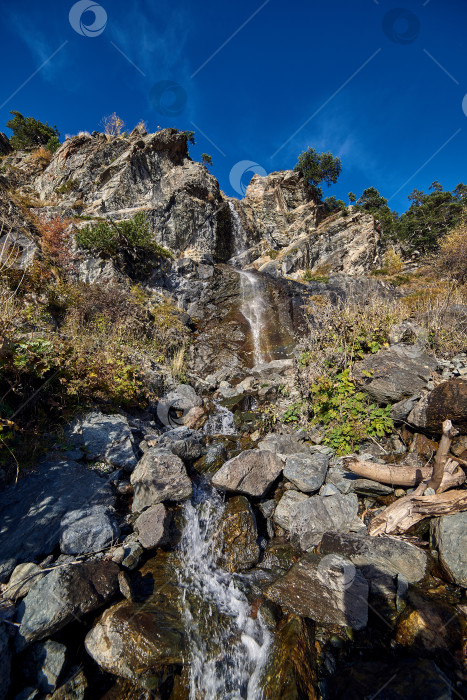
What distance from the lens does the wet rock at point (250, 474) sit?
16.0 ft

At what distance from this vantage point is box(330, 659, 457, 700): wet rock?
2.29 metres

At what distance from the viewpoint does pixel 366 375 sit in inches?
229

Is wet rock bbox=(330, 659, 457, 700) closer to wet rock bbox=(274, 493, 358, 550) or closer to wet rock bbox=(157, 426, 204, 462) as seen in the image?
wet rock bbox=(274, 493, 358, 550)

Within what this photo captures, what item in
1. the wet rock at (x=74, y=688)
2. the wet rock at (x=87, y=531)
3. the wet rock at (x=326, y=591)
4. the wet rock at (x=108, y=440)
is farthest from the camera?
the wet rock at (x=108, y=440)

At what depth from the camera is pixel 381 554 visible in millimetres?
3615

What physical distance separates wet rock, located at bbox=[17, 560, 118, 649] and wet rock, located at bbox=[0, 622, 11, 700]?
0.14 meters

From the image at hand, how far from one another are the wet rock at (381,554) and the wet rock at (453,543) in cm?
24

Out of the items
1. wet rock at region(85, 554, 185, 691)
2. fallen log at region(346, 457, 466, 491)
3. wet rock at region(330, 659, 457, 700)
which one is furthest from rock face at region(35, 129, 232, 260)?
wet rock at region(330, 659, 457, 700)

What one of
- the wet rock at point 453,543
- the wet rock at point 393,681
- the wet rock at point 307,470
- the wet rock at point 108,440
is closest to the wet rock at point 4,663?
the wet rock at point 108,440

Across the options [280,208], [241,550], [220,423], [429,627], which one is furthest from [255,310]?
[280,208]

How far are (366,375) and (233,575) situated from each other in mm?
4323

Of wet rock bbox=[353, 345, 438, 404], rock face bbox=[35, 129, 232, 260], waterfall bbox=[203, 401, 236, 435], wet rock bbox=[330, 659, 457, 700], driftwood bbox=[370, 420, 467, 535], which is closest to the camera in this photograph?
wet rock bbox=[330, 659, 457, 700]

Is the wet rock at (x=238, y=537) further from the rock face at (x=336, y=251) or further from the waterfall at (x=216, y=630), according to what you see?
the rock face at (x=336, y=251)

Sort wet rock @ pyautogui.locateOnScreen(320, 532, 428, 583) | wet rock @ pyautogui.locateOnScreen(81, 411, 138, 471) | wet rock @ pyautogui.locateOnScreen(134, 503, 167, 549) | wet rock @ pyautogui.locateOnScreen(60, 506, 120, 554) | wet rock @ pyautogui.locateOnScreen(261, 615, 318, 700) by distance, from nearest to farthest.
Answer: wet rock @ pyautogui.locateOnScreen(261, 615, 318, 700)
wet rock @ pyautogui.locateOnScreen(320, 532, 428, 583)
wet rock @ pyautogui.locateOnScreen(60, 506, 120, 554)
wet rock @ pyautogui.locateOnScreen(134, 503, 167, 549)
wet rock @ pyautogui.locateOnScreen(81, 411, 138, 471)
